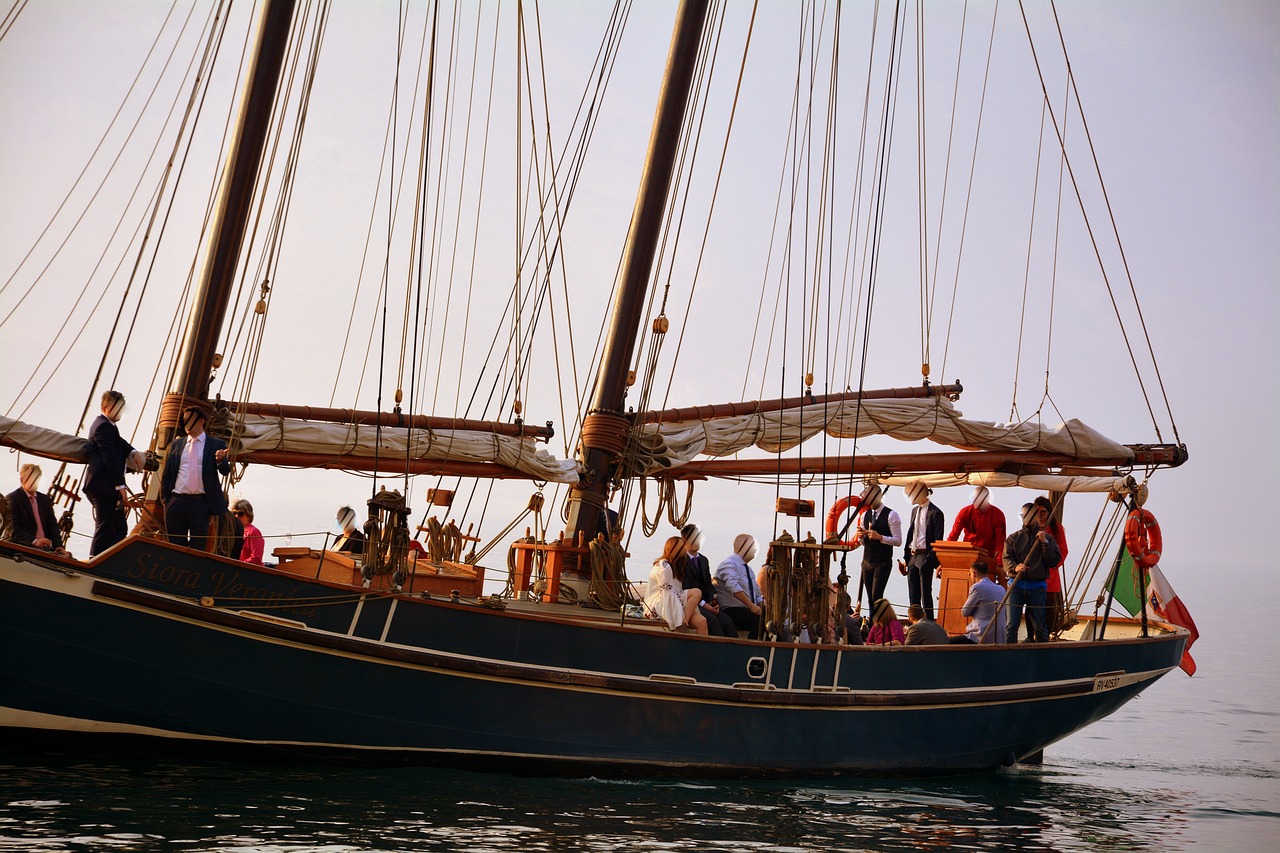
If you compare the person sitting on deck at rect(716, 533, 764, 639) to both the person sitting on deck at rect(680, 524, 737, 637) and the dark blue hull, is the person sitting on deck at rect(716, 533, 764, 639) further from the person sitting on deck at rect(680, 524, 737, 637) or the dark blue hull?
the dark blue hull

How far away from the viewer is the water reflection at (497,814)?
7711mm

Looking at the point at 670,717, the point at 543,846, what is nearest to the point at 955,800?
Result: the point at 670,717

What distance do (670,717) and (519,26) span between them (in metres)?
7.63

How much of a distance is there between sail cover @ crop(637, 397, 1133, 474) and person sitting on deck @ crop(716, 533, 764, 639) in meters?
2.06

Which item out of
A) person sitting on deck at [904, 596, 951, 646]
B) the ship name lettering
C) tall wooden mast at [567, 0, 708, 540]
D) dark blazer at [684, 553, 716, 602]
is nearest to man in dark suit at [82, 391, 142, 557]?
the ship name lettering

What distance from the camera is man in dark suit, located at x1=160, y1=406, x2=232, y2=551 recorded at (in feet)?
32.8

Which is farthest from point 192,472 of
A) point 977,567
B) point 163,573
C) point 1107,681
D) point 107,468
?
point 1107,681

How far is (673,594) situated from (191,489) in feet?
13.5

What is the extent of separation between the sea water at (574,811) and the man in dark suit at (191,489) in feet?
5.85

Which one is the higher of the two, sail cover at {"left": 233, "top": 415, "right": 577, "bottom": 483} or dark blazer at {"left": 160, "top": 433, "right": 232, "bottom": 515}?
sail cover at {"left": 233, "top": 415, "right": 577, "bottom": 483}

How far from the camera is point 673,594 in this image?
1110 cm

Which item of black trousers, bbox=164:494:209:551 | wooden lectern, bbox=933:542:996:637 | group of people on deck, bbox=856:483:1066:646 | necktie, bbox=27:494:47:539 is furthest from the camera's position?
wooden lectern, bbox=933:542:996:637

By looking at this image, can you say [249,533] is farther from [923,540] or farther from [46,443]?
[923,540]

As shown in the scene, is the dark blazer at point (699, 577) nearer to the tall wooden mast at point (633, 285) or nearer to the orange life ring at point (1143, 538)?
the tall wooden mast at point (633, 285)
